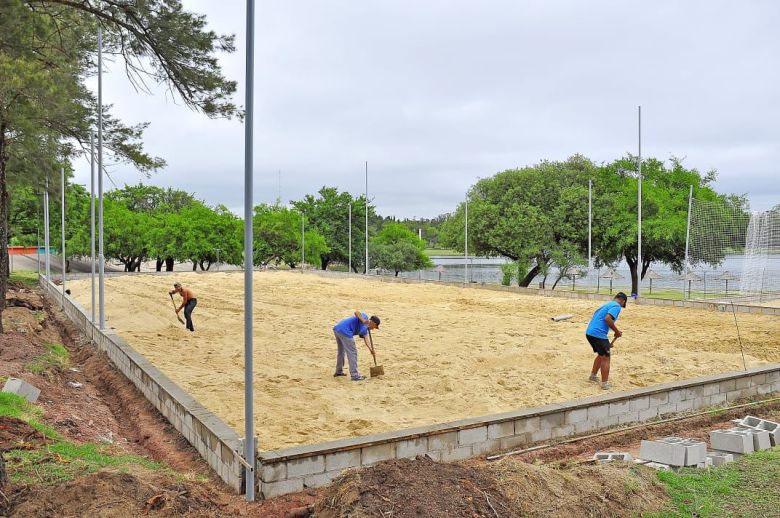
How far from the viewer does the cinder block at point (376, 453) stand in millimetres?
5992

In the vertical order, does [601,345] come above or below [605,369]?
above

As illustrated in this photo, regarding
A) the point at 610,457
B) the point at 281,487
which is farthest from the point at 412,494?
the point at 610,457

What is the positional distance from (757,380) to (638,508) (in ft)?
18.2

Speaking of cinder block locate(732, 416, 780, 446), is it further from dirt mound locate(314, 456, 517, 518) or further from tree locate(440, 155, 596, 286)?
tree locate(440, 155, 596, 286)

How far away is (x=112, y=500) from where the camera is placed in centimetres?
459

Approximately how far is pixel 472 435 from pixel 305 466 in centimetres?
194

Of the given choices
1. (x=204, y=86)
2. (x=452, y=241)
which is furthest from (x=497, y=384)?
(x=452, y=241)

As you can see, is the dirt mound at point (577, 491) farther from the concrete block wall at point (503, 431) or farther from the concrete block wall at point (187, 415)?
the concrete block wall at point (187, 415)

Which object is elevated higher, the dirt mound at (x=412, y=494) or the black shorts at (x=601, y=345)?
the black shorts at (x=601, y=345)

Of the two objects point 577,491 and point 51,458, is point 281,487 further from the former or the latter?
point 577,491

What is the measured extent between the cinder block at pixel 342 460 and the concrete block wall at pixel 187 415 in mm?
788

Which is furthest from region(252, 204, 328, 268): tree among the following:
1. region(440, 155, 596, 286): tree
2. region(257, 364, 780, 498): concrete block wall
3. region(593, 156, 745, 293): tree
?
region(257, 364, 780, 498): concrete block wall

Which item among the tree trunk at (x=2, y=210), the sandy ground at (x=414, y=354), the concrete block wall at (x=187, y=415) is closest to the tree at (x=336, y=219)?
the sandy ground at (x=414, y=354)

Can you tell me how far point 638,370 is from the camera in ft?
36.0
